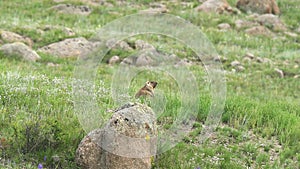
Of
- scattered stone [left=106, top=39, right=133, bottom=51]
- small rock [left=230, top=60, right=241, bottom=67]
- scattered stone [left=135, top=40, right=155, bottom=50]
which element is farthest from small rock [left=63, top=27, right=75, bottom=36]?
small rock [left=230, top=60, right=241, bottom=67]

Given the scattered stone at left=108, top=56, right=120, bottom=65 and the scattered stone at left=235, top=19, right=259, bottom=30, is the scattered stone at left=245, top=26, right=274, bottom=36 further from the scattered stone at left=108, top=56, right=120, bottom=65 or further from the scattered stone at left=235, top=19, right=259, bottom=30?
the scattered stone at left=108, top=56, right=120, bottom=65

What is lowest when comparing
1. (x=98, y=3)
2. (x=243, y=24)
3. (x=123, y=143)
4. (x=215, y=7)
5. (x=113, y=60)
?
(x=113, y=60)

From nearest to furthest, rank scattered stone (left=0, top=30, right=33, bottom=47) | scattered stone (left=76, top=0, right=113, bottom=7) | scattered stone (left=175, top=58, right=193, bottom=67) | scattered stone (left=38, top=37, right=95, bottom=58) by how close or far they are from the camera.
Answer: scattered stone (left=38, top=37, right=95, bottom=58)
scattered stone (left=175, top=58, right=193, bottom=67)
scattered stone (left=0, top=30, right=33, bottom=47)
scattered stone (left=76, top=0, right=113, bottom=7)

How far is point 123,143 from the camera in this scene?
779 centimetres

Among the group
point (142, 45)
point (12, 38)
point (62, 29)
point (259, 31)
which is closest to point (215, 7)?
point (259, 31)

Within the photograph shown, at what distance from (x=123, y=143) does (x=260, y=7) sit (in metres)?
26.3

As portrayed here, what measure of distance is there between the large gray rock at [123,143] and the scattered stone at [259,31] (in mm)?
20176

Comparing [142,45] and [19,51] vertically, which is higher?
[19,51]

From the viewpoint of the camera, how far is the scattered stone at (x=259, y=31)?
89.6ft

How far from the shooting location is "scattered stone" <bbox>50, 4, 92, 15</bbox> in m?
28.8

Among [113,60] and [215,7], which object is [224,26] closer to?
[215,7]

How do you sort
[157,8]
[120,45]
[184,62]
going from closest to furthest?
[184,62] → [120,45] → [157,8]

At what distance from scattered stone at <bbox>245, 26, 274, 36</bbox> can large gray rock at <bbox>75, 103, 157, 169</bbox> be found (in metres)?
20.2

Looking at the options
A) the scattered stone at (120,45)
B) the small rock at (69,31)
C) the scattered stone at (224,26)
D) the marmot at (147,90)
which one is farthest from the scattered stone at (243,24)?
the marmot at (147,90)
